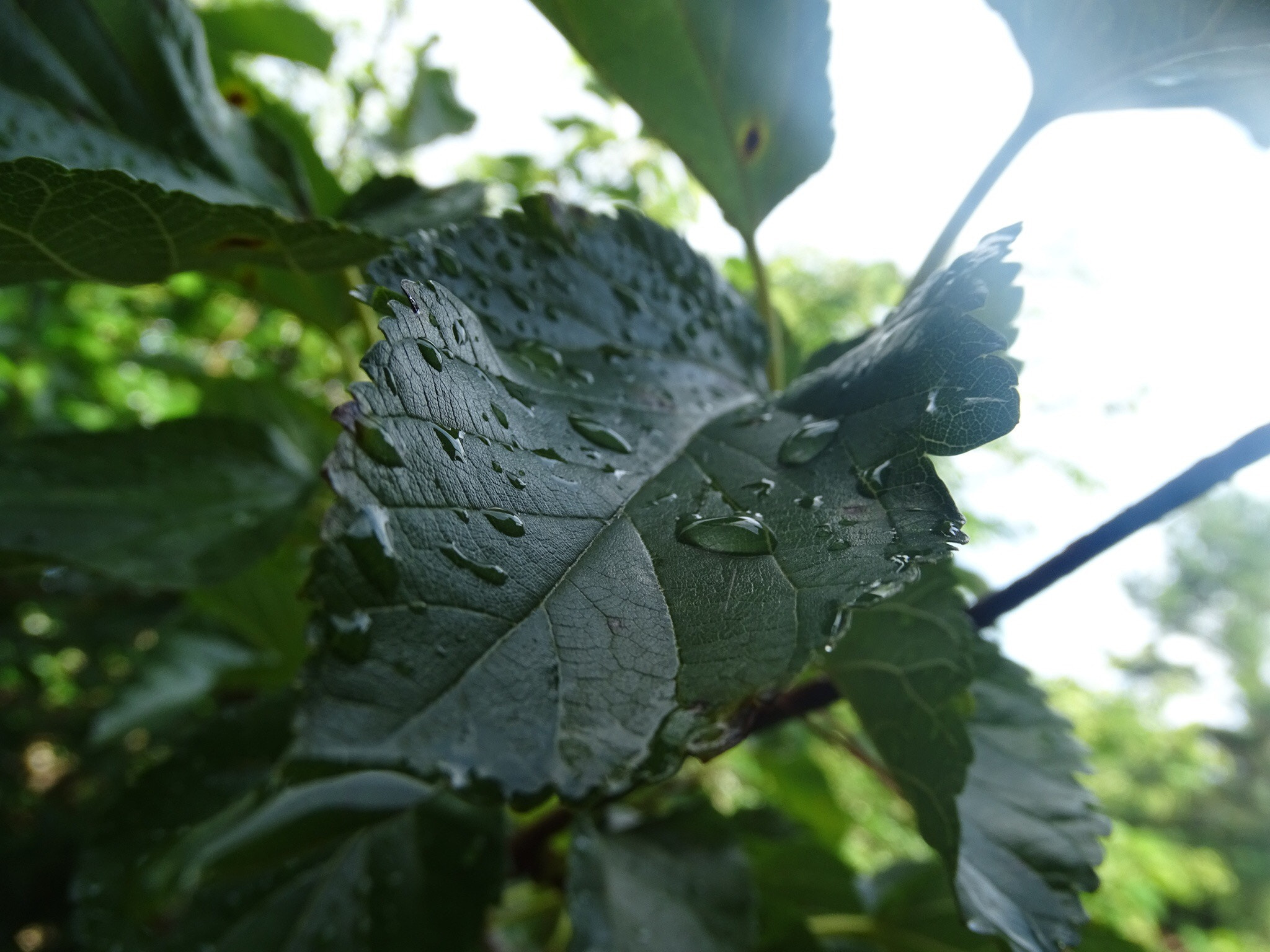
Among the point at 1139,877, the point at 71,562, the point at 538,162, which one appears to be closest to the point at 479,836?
the point at 71,562

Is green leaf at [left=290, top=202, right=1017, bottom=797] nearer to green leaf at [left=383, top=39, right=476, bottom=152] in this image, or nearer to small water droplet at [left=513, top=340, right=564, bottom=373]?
small water droplet at [left=513, top=340, right=564, bottom=373]

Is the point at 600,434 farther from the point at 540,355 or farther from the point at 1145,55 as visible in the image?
the point at 1145,55

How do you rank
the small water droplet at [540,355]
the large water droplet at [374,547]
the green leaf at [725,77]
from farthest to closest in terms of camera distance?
the green leaf at [725,77]
the small water droplet at [540,355]
the large water droplet at [374,547]

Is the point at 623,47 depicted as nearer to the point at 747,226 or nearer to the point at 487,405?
the point at 747,226

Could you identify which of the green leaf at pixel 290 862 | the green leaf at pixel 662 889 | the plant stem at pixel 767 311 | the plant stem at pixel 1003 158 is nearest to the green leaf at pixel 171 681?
the green leaf at pixel 290 862

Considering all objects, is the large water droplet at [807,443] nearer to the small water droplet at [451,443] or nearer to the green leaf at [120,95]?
the small water droplet at [451,443]

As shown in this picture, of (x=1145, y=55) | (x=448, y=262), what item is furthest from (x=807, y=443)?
(x=1145, y=55)

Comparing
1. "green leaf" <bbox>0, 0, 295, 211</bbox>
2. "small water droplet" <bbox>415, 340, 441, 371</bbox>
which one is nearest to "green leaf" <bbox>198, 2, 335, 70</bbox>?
"green leaf" <bbox>0, 0, 295, 211</bbox>
